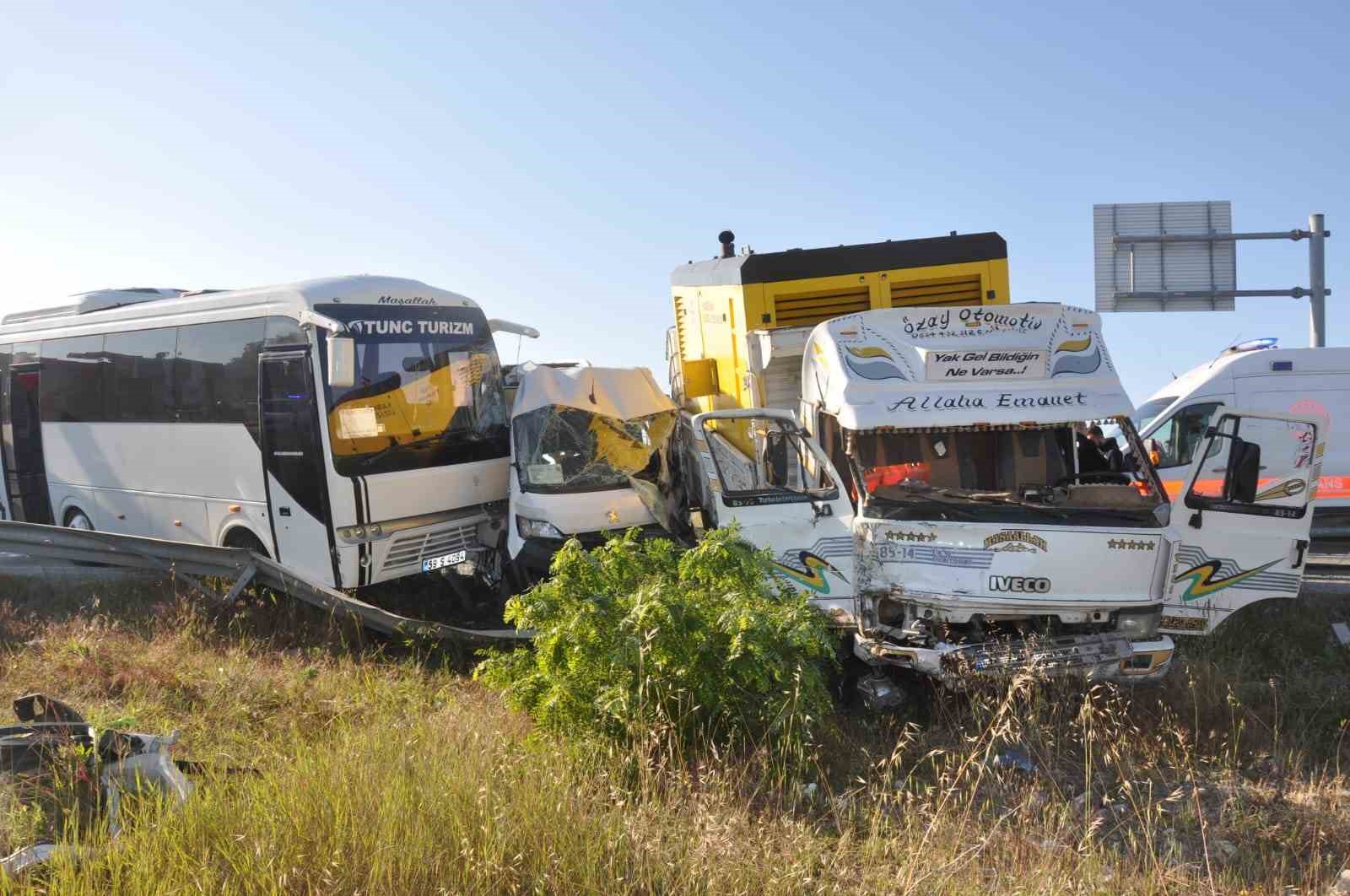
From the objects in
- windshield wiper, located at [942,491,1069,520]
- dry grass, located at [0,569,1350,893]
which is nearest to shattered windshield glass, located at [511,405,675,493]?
dry grass, located at [0,569,1350,893]

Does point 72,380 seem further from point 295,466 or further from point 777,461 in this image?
point 777,461

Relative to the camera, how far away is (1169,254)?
17.6 meters

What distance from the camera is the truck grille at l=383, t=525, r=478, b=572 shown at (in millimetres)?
10383

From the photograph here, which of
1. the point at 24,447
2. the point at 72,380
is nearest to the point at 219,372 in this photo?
the point at 72,380

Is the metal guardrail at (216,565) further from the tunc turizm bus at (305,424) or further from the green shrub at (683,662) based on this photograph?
the green shrub at (683,662)

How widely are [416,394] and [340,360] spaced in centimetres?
132

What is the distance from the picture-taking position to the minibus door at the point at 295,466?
9859mm

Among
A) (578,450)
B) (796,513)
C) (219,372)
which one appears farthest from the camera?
(219,372)

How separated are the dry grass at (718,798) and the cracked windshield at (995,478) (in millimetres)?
1157

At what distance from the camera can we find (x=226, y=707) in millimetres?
7422

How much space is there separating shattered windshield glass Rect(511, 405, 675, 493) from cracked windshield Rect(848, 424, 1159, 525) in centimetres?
309

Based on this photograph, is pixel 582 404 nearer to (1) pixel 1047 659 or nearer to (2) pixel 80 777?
(1) pixel 1047 659

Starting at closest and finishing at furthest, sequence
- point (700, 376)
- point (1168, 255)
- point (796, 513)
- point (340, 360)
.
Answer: point (796, 513) → point (340, 360) → point (700, 376) → point (1168, 255)

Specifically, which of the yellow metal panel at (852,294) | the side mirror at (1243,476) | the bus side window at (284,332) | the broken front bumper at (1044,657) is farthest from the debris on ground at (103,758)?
the side mirror at (1243,476)
